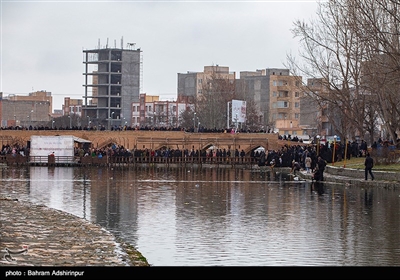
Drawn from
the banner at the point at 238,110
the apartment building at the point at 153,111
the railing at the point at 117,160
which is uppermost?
the apartment building at the point at 153,111

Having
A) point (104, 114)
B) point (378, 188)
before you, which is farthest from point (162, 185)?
point (104, 114)

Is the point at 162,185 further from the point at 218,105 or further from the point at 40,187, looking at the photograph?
the point at 218,105

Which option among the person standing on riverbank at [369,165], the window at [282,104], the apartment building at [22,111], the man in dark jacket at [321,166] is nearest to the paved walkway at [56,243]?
the person standing on riverbank at [369,165]

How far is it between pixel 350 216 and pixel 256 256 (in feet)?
29.2

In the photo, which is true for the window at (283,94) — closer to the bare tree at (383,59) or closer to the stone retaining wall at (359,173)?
the bare tree at (383,59)

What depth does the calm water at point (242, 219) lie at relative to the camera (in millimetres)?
17156

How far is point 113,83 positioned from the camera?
161 metres

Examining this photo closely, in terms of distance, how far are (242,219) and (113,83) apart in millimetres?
138501

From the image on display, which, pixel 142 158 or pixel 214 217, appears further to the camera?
pixel 142 158

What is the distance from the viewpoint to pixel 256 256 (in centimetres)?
1694

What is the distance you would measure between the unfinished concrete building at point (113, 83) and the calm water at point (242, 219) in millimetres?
119758

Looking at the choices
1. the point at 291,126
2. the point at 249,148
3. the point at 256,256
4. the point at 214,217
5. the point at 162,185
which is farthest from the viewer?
the point at 291,126

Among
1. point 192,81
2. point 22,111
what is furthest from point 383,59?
point 22,111

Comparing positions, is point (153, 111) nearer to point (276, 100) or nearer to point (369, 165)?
point (276, 100)
